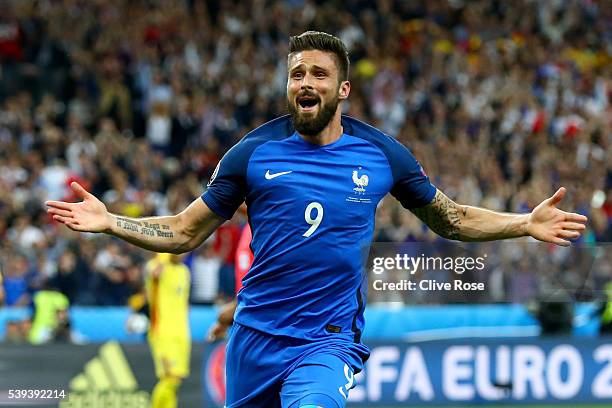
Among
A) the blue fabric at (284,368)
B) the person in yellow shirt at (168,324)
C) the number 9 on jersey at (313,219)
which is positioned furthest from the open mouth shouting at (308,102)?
the person in yellow shirt at (168,324)

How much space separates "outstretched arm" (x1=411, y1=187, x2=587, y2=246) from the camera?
19.7 feet

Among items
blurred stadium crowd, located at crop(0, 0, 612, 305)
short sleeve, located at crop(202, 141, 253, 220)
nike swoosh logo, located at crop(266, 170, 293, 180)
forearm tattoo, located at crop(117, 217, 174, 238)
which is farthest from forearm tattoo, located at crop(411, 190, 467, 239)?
blurred stadium crowd, located at crop(0, 0, 612, 305)

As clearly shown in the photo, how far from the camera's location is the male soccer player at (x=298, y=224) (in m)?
5.58

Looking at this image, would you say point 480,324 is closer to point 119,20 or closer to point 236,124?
point 236,124

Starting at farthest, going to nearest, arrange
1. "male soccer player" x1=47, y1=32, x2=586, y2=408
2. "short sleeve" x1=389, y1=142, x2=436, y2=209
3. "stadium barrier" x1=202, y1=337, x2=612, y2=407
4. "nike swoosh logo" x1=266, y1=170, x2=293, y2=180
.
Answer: "stadium barrier" x1=202, y1=337, x2=612, y2=407 → "short sleeve" x1=389, y1=142, x2=436, y2=209 → "nike swoosh logo" x1=266, y1=170, x2=293, y2=180 → "male soccer player" x1=47, y1=32, x2=586, y2=408

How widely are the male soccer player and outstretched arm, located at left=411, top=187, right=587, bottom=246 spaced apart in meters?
0.32

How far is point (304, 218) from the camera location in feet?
18.5

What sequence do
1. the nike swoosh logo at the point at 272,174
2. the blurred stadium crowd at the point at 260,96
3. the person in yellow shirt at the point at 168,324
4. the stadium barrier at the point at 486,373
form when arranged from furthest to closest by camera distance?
the blurred stadium crowd at the point at 260,96 < the stadium barrier at the point at 486,373 < the person in yellow shirt at the point at 168,324 < the nike swoosh logo at the point at 272,174

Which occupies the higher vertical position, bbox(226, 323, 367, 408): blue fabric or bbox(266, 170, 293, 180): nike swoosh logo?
bbox(266, 170, 293, 180): nike swoosh logo

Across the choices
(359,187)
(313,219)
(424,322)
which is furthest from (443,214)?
(424,322)

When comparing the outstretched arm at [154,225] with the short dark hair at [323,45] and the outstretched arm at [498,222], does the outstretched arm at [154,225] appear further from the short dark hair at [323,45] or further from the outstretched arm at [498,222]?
the outstretched arm at [498,222]

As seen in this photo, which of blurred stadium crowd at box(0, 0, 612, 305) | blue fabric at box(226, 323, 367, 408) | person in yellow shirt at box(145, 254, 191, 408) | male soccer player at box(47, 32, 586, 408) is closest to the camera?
blue fabric at box(226, 323, 367, 408)

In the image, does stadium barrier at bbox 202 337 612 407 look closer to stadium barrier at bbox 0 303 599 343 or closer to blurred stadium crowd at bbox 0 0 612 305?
stadium barrier at bbox 0 303 599 343

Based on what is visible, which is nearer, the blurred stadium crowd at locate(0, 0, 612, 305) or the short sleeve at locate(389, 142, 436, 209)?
the short sleeve at locate(389, 142, 436, 209)
